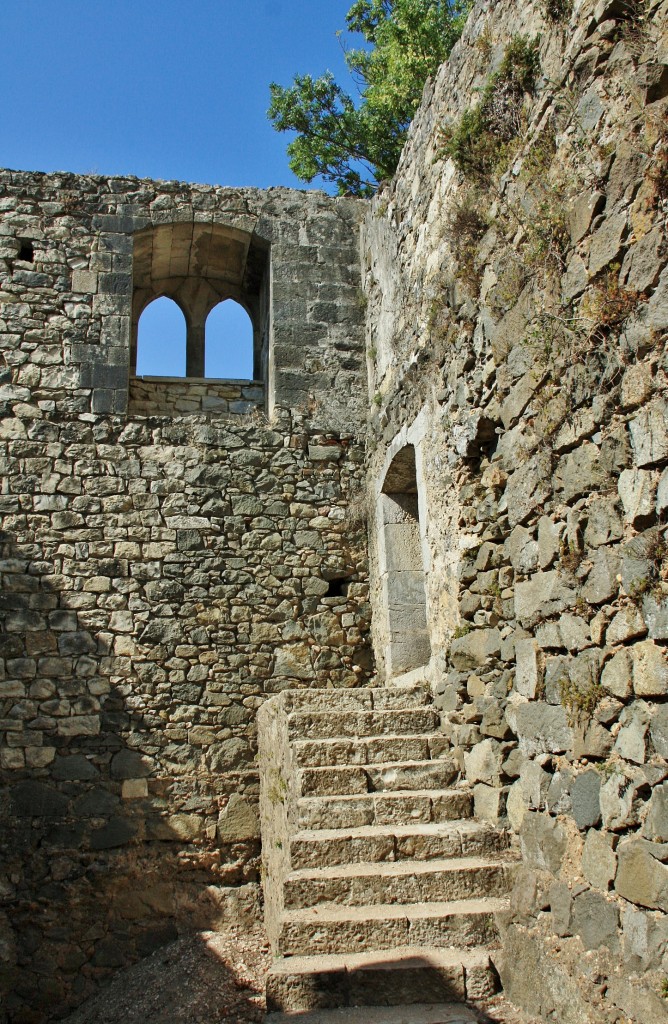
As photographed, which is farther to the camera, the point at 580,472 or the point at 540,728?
the point at 540,728

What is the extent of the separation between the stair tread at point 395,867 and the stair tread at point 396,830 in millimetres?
123

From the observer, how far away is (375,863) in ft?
13.9

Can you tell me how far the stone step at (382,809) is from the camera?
4461 millimetres

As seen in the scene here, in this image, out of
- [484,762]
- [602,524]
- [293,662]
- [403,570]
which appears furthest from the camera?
[293,662]

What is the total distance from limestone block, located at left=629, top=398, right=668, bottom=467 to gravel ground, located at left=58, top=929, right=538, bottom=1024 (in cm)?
369

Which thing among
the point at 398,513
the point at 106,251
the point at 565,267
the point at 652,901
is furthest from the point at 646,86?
the point at 106,251

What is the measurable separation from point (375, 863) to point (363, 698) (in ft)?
4.59

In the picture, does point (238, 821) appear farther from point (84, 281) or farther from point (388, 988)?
point (84, 281)

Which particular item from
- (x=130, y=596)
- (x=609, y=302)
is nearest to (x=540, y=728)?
(x=609, y=302)

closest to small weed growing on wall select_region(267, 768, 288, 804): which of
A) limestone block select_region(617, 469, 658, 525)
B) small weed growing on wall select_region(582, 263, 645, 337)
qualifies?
limestone block select_region(617, 469, 658, 525)

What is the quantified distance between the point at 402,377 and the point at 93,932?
15.5 feet

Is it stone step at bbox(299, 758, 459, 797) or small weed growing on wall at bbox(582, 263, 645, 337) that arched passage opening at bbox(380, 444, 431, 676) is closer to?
stone step at bbox(299, 758, 459, 797)

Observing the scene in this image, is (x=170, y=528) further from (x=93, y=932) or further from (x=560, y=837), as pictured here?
(x=560, y=837)

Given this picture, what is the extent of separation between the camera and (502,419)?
4.43 metres
